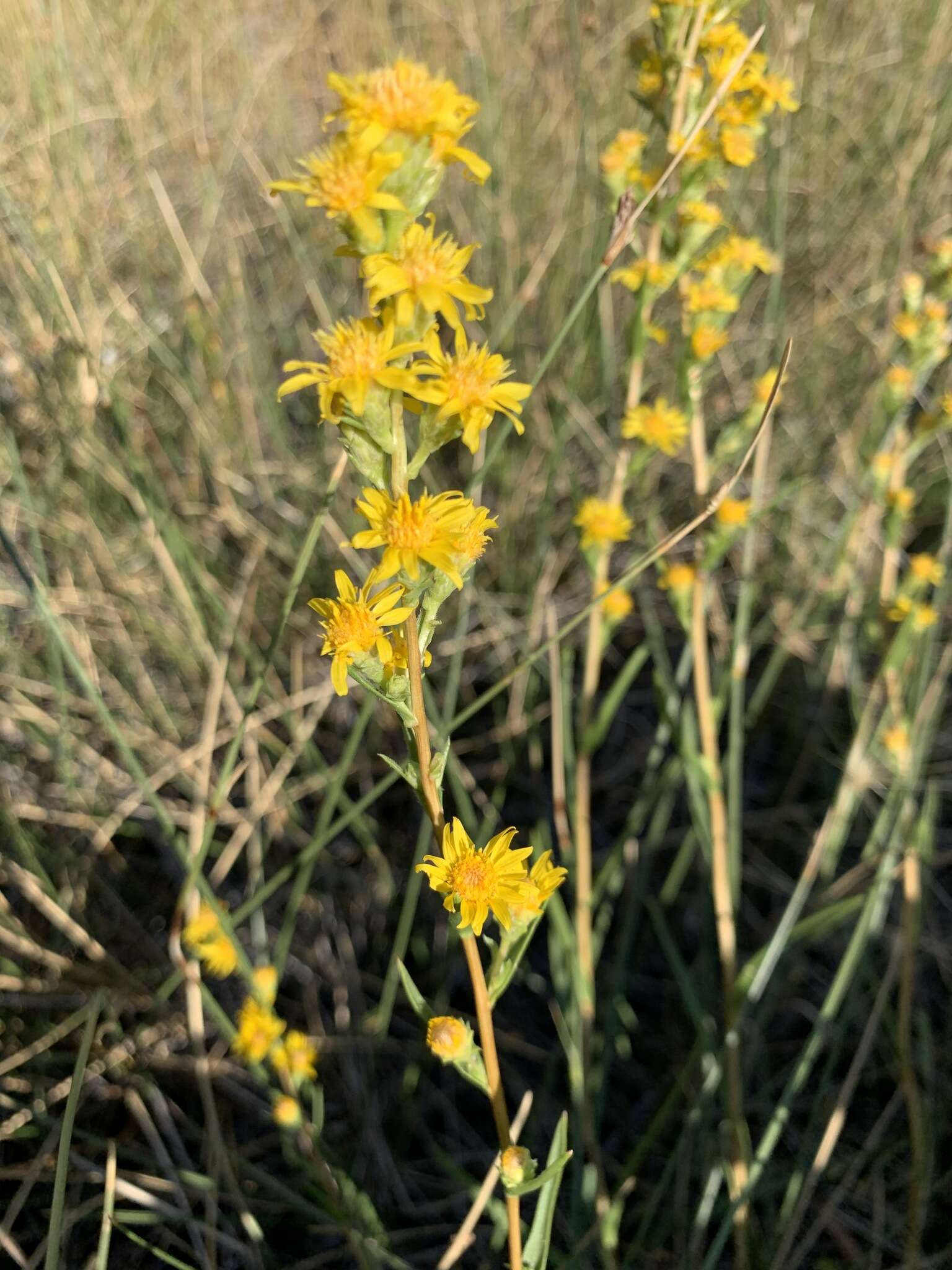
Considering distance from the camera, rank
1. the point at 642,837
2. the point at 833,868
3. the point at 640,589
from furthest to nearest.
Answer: the point at 642,837
the point at 640,589
the point at 833,868

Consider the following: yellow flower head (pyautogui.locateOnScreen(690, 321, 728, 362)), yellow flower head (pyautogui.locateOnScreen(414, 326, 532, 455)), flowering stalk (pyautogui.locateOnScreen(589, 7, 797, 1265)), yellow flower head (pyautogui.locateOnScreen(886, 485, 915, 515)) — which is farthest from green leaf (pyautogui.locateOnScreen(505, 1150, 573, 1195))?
yellow flower head (pyautogui.locateOnScreen(886, 485, 915, 515))

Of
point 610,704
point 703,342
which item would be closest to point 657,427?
point 703,342

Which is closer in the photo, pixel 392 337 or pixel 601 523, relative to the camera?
pixel 392 337

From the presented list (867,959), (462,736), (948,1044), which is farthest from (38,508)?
(948,1044)

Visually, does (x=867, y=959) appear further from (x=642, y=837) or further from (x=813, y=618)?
(x=813, y=618)

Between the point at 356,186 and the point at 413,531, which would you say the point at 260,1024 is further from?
the point at 356,186
